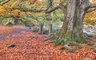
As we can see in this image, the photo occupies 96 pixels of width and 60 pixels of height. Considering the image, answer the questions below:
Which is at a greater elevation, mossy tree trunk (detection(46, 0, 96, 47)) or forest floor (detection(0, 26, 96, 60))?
mossy tree trunk (detection(46, 0, 96, 47))

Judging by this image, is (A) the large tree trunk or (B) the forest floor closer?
(B) the forest floor

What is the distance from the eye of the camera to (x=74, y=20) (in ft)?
24.9

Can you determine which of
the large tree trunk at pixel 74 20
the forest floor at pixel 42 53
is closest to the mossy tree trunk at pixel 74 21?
the large tree trunk at pixel 74 20

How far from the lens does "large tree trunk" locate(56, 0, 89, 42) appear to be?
748 cm

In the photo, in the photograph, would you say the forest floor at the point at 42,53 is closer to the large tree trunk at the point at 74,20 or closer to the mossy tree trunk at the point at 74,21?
the mossy tree trunk at the point at 74,21

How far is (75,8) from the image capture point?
25.4 feet

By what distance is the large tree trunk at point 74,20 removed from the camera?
24.6 ft

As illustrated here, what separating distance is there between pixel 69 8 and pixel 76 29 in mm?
1970

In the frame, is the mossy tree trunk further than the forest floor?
Yes

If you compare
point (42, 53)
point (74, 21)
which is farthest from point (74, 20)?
point (42, 53)

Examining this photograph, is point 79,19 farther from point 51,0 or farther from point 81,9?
point 51,0

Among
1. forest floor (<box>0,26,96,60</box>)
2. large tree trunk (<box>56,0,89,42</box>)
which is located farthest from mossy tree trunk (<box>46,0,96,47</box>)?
forest floor (<box>0,26,96,60</box>)

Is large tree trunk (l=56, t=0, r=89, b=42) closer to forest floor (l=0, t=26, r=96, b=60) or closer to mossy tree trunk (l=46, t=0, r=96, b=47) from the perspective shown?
mossy tree trunk (l=46, t=0, r=96, b=47)

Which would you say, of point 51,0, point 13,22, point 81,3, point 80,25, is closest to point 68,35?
point 80,25
